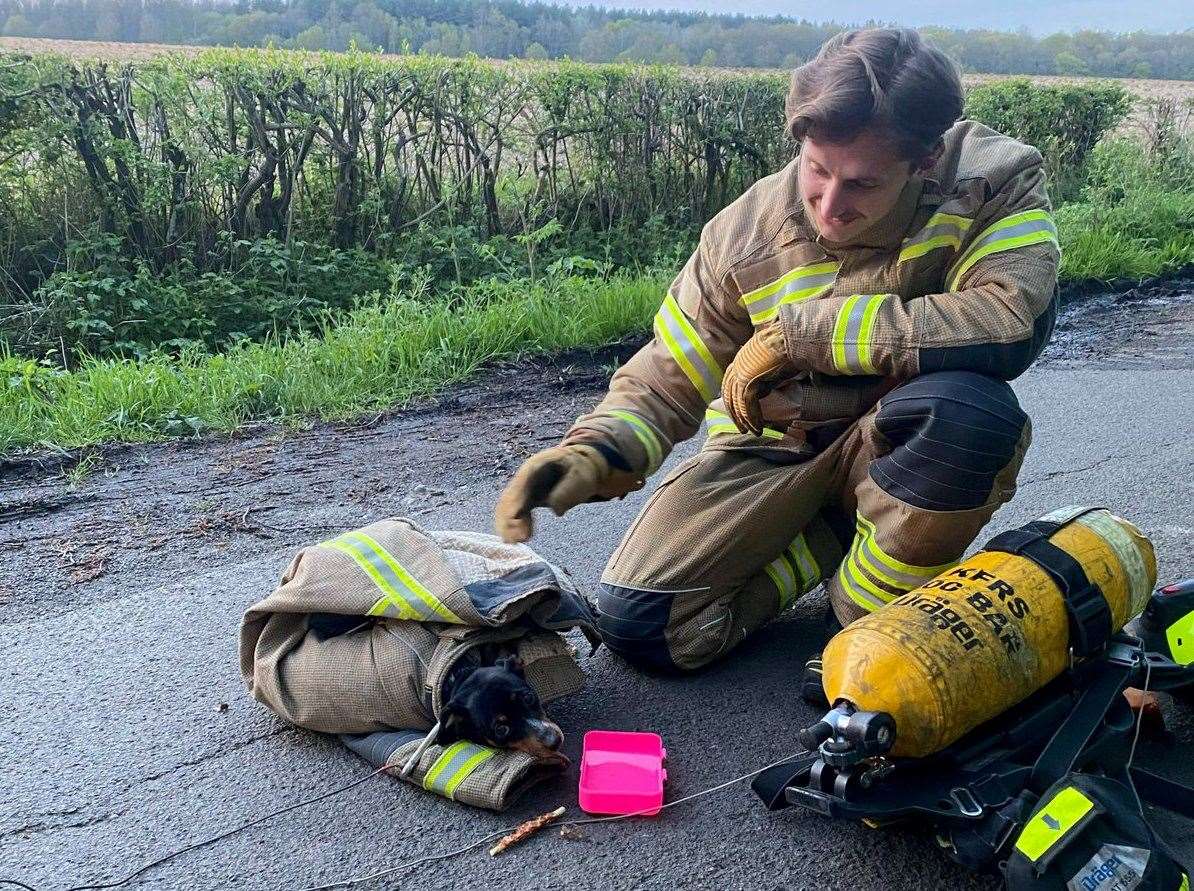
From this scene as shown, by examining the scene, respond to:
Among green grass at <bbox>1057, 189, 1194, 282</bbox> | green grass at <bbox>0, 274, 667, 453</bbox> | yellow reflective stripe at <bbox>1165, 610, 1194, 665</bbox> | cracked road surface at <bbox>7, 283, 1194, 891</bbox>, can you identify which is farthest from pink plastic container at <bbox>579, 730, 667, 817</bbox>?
green grass at <bbox>1057, 189, 1194, 282</bbox>

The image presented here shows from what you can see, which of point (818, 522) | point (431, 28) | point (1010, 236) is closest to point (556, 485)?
point (818, 522)

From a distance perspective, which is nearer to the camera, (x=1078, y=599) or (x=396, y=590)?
(x=1078, y=599)

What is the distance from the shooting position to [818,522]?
3004mm

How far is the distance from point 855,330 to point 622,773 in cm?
110

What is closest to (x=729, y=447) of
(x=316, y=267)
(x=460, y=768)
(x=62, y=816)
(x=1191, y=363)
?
(x=460, y=768)

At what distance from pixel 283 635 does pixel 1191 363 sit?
514 cm

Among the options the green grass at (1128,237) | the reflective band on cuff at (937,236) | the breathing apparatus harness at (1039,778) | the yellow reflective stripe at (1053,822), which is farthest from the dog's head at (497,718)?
the green grass at (1128,237)

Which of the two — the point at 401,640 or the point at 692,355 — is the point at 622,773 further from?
the point at 692,355

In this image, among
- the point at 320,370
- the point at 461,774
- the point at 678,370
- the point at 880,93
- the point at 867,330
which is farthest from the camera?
the point at 320,370

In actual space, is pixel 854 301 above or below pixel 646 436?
above

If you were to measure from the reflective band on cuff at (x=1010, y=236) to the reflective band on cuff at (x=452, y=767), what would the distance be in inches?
59.4

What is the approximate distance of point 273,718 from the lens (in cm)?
258

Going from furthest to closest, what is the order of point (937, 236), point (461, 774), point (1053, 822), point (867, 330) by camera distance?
point (937, 236), point (867, 330), point (461, 774), point (1053, 822)

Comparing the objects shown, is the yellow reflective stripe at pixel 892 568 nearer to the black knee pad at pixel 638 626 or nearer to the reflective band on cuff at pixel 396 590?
the black knee pad at pixel 638 626
